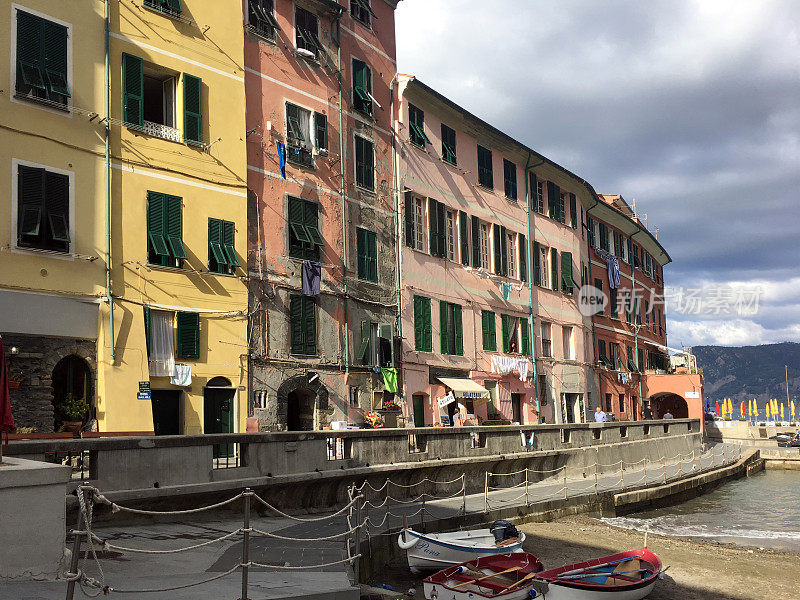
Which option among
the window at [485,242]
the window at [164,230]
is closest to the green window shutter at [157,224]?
the window at [164,230]

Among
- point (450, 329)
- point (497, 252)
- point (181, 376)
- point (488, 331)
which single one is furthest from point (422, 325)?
point (181, 376)

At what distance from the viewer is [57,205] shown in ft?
64.5

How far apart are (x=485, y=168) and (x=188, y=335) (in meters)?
18.9

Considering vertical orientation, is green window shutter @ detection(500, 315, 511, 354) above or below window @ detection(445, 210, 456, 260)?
below

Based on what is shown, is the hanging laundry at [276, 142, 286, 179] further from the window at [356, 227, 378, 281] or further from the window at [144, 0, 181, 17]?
the window at [144, 0, 181, 17]

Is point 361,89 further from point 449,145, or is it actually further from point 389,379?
point 389,379

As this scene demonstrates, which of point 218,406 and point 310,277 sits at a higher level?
point 310,277

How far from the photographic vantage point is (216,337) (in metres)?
23.0

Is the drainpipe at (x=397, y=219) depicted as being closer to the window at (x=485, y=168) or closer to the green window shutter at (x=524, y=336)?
the window at (x=485, y=168)

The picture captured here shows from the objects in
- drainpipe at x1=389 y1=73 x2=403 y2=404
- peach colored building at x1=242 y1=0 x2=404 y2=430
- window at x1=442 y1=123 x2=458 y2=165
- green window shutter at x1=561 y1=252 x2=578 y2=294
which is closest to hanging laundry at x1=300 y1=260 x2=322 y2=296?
peach colored building at x1=242 y1=0 x2=404 y2=430

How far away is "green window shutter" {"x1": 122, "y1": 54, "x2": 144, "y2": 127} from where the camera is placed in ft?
70.2

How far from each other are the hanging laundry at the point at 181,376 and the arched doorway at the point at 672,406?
44.4 metres

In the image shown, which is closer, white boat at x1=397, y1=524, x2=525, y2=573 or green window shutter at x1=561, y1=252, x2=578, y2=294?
white boat at x1=397, y1=524, x2=525, y2=573

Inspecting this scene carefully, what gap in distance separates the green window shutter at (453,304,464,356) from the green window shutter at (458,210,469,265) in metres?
2.14
